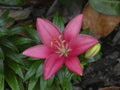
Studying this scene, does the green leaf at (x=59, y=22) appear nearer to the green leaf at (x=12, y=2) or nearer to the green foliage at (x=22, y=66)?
the green foliage at (x=22, y=66)

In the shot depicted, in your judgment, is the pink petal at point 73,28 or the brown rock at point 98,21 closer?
the pink petal at point 73,28

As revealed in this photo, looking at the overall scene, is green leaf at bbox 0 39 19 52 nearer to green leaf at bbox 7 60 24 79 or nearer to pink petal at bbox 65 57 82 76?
green leaf at bbox 7 60 24 79

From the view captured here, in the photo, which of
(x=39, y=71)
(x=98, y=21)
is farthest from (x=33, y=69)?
(x=98, y=21)

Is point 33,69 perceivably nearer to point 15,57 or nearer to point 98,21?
point 15,57

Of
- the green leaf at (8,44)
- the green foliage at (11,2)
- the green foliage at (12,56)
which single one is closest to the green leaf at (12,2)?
the green foliage at (11,2)

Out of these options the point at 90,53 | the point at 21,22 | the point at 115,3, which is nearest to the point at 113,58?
the point at 115,3

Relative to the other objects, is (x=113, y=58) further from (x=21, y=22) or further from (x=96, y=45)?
(x=96, y=45)

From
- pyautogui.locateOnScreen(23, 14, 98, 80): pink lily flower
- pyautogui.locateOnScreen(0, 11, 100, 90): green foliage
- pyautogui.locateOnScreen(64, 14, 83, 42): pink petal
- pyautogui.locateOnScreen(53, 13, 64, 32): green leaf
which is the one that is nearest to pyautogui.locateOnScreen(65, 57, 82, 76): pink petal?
pyautogui.locateOnScreen(23, 14, 98, 80): pink lily flower
